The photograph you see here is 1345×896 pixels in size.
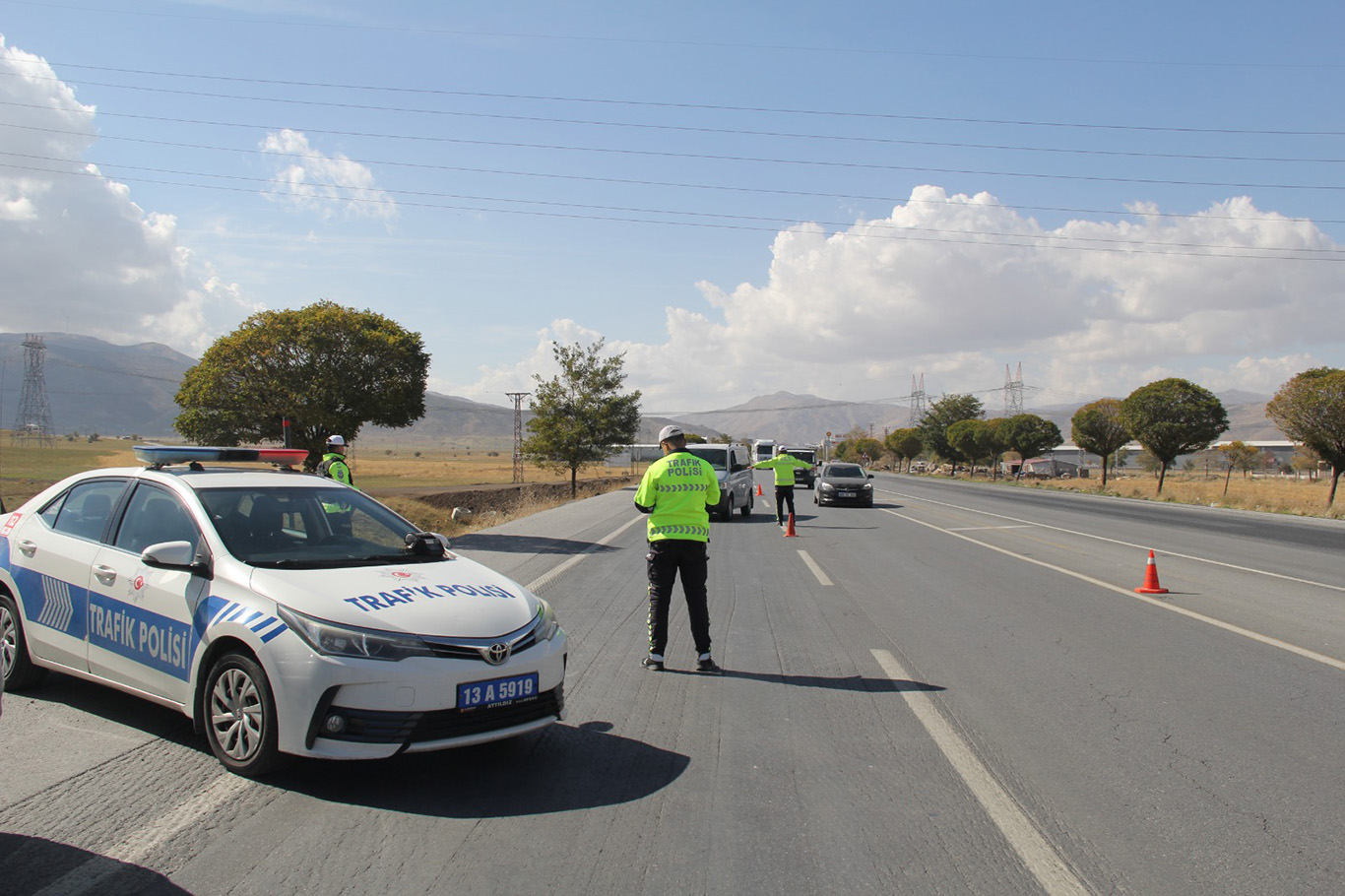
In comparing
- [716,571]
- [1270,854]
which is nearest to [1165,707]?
[1270,854]

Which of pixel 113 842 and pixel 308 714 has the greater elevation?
pixel 308 714

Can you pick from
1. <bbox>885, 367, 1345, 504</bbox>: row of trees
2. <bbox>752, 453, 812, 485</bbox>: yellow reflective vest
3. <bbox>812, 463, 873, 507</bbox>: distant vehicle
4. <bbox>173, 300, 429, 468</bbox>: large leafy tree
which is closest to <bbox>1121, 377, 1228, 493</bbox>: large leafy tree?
<bbox>885, 367, 1345, 504</bbox>: row of trees

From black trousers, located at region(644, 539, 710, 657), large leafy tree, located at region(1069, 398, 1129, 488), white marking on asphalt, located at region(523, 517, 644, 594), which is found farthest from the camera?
large leafy tree, located at region(1069, 398, 1129, 488)

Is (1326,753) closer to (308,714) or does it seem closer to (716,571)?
(308,714)

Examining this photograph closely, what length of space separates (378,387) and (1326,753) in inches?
824

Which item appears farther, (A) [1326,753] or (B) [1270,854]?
(A) [1326,753]

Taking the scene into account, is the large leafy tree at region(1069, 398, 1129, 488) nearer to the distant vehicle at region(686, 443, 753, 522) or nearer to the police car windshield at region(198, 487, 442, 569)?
the distant vehicle at region(686, 443, 753, 522)

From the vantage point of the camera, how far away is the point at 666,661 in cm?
698

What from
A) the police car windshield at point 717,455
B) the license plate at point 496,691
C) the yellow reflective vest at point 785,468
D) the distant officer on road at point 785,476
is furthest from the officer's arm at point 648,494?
the police car windshield at point 717,455

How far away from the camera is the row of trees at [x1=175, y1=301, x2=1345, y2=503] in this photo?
2175 cm

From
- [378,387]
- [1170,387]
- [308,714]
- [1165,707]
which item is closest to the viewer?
[308,714]

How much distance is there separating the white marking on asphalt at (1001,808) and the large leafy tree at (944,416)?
8854 centimetres

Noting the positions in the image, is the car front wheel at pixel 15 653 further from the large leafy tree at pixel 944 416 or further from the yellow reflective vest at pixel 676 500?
the large leafy tree at pixel 944 416

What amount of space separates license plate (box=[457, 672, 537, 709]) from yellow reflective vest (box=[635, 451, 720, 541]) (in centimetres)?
245
